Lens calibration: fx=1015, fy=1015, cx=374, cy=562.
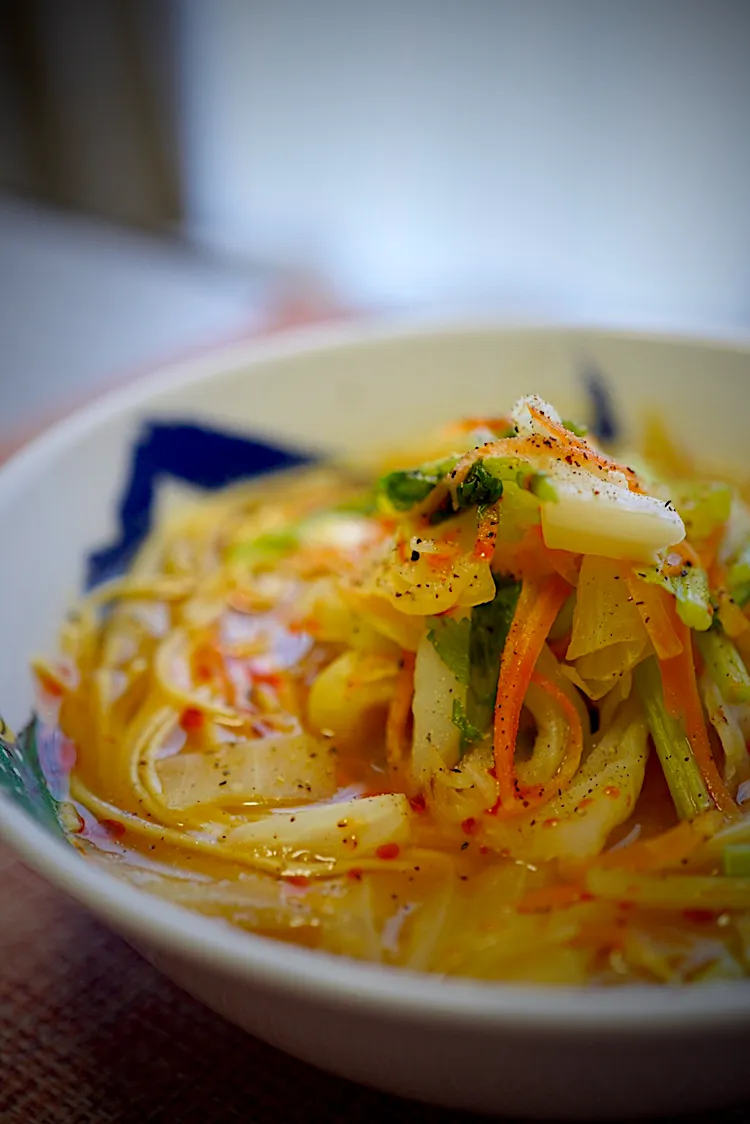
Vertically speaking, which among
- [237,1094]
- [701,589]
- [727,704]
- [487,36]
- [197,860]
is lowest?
[237,1094]

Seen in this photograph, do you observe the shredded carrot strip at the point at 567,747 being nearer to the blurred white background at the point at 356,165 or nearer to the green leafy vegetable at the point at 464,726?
the green leafy vegetable at the point at 464,726

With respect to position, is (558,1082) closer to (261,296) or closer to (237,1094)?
(237,1094)

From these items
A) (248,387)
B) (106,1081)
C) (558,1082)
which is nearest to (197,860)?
(106,1081)

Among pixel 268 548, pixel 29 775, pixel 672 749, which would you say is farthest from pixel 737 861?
pixel 268 548

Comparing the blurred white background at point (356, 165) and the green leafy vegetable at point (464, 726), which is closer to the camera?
the green leafy vegetable at point (464, 726)

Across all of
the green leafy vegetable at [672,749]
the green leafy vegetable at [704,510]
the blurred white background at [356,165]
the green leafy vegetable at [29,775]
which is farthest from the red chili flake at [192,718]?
the blurred white background at [356,165]

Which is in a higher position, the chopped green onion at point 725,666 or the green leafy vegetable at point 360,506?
the green leafy vegetable at point 360,506
